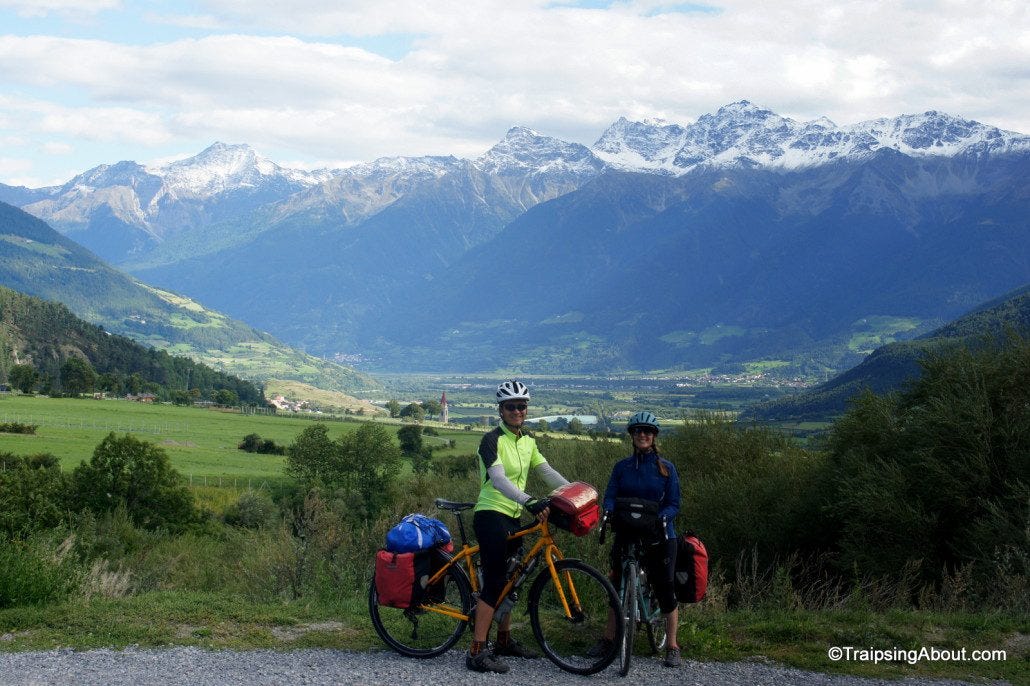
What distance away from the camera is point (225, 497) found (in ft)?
214

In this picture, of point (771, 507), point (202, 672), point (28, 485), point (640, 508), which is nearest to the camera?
point (202, 672)

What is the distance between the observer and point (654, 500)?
1031cm

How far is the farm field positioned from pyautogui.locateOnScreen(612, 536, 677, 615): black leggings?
6415 cm

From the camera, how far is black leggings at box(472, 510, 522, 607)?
10070 millimetres

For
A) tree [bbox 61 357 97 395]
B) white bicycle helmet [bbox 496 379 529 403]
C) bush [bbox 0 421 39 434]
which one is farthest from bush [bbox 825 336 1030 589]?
tree [bbox 61 357 97 395]

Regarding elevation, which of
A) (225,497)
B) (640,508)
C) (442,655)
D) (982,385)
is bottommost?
(225,497)

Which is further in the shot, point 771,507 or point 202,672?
point 771,507

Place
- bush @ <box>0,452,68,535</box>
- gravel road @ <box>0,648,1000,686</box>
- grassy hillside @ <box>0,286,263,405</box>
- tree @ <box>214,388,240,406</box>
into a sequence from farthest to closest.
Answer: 1. grassy hillside @ <box>0,286,263,405</box>
2. tree @ <box>214,388,240,406</box>
3. bush @ <box>0,452,68,535</box>
4. gravel road @ <box>0,648,1000,686</box>

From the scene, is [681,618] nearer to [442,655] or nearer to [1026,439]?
[442,655]

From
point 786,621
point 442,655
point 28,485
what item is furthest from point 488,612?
point 28,485

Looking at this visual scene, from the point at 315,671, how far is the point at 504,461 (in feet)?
9.86

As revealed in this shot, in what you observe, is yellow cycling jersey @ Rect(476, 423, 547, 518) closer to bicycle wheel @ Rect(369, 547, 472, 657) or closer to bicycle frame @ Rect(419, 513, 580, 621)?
bicycle frame @ Rect(419, 513, 580, 621)

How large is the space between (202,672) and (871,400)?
20.3 metres

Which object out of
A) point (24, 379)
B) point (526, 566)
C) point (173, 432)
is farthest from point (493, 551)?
point (24, 379)
